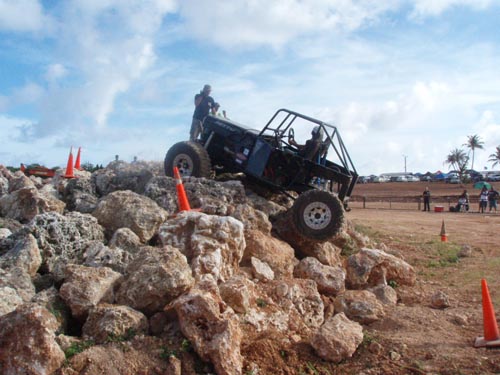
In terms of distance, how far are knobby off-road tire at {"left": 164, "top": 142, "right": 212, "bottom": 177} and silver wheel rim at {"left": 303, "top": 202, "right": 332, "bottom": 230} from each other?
2198 mm

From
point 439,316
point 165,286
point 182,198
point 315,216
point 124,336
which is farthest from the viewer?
point 315,216

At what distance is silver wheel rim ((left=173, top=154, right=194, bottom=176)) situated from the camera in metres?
9.66

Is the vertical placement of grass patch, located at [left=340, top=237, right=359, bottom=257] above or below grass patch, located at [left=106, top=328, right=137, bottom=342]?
above

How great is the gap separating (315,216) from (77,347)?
4734 millimetres

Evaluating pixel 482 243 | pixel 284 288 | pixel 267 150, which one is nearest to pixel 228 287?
pixel 284 288

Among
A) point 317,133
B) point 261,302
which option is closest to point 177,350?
point 261,302

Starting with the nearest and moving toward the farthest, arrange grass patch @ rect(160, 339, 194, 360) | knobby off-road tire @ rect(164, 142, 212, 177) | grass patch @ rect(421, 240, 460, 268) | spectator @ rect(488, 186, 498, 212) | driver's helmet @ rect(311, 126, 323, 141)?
grass patch @ rect(160, 339, 194, 360)
driver's helmet @ rect(311, 126, 323, 141)
knobby off-road tire @ rect(164, 142, 212, 177)
grass patch @ rect(421, 240, 460, 268)
spectator @ rect(488, 186, 498, 212)

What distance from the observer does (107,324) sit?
15.7 feet

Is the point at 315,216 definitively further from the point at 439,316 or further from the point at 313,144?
the point at 439,316

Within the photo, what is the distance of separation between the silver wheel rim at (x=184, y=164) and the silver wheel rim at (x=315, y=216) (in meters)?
2.42

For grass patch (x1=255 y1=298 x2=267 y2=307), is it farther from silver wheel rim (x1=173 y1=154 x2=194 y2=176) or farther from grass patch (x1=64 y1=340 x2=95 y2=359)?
silver wheel rim (x1=173 y1=154 x2=194 y2=176)

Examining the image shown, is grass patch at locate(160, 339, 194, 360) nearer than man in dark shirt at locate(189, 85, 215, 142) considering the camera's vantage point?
Yes

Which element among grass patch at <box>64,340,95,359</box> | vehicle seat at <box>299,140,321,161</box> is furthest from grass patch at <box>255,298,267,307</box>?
vehicle seat at <box>299,140,321,161</box>

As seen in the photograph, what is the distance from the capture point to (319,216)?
27.8 ft
